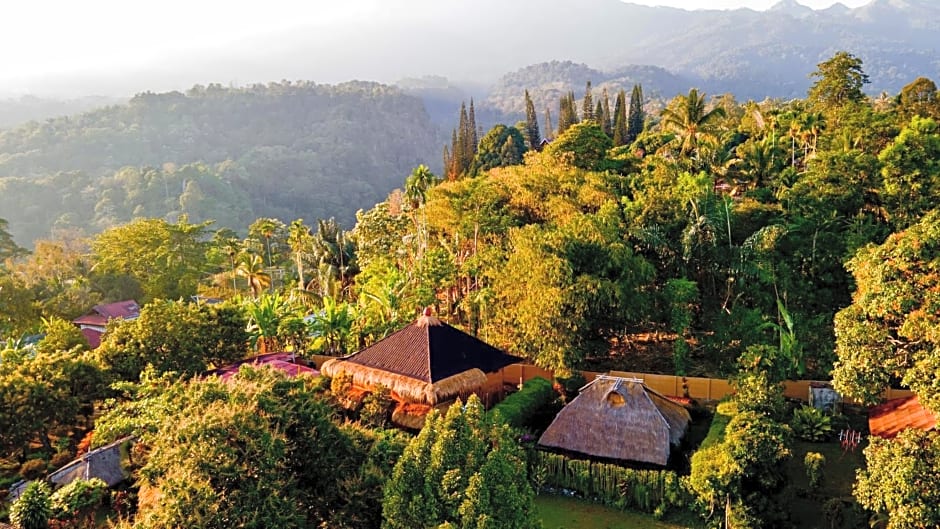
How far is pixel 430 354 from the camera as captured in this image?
14516 mm

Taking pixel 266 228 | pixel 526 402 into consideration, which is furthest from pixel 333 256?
pixel 526 402

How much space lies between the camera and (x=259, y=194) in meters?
101

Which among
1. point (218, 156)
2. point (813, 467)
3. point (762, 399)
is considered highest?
point (762, 399)

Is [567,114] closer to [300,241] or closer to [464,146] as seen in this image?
[464,146]

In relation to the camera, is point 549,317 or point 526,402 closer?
point 526,402

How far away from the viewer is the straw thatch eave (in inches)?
546

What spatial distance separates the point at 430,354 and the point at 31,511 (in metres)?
7.73

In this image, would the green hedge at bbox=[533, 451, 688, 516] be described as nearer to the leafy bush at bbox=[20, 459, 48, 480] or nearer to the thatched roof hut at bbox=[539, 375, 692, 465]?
the thatched roof hut at bbox=[539, 375, 692, 465]

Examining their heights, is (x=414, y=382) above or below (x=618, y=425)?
above

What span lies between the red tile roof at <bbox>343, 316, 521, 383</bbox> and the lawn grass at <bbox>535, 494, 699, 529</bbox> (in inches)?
150

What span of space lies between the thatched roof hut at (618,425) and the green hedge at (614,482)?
26.9 inches

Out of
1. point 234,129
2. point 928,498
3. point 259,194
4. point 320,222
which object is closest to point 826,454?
point 928,498

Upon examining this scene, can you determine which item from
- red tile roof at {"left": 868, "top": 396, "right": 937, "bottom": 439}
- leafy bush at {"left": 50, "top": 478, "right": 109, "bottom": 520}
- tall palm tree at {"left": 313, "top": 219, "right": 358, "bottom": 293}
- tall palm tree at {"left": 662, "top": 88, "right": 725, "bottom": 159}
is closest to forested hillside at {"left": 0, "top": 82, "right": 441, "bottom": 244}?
tall palm tree at {"left": 313, "top": 219, "right": 358, "bottom": 293}

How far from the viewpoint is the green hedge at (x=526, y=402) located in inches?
555
